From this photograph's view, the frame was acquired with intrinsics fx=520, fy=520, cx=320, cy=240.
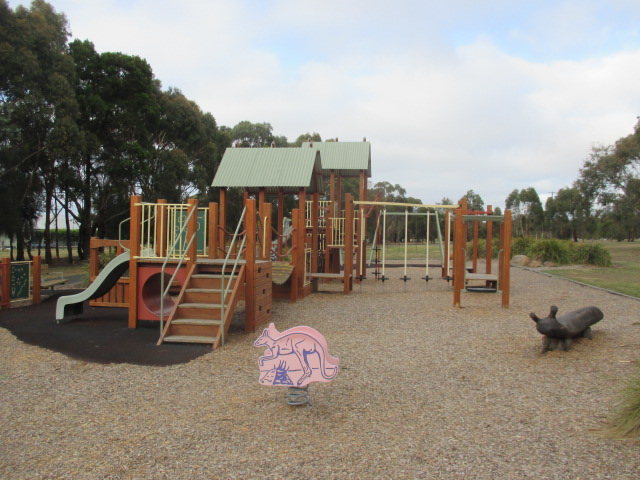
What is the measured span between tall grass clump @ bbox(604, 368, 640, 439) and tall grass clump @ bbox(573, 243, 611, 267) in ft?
74.7

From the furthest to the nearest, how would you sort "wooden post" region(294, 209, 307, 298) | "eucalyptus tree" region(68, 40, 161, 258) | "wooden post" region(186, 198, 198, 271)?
"eucalyptus tree" region(68, 40, 161, 258) < "wooden post" region(294, 209, 307, 298) < "wooden post" region(186, 198, 198, 271)

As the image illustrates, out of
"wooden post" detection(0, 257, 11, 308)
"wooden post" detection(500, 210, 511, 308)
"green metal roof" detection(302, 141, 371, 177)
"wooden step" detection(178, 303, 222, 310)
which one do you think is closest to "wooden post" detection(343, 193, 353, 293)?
"wooden post" detection(500, 210, 511, 308)

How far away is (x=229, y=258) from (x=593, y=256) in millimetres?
20025

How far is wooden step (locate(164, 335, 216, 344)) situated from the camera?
7668mm

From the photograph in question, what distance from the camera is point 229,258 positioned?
38.8ft

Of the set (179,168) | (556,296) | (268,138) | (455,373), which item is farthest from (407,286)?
(268,138)

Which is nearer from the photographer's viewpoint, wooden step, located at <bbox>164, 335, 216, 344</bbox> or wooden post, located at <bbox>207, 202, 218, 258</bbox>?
wooden step, located at <bbox>164, 335, 216, 344</bbox>

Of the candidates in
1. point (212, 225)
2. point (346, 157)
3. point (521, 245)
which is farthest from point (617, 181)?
point (212, 225)

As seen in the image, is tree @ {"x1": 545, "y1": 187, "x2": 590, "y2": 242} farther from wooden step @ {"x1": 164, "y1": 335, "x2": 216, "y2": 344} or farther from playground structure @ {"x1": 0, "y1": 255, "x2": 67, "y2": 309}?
wooden step @ {"x1": 164, "y1": 335, "x2": 216, "y2": 344}

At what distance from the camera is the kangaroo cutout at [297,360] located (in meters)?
4.60

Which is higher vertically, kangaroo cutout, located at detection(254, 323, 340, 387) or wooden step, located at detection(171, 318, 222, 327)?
kangaroo cutout, located at detection(254, 323, 340, 387)

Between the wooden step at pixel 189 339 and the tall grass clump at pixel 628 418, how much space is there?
5174 mm

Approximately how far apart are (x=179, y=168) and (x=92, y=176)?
5.94m

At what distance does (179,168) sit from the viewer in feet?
102
